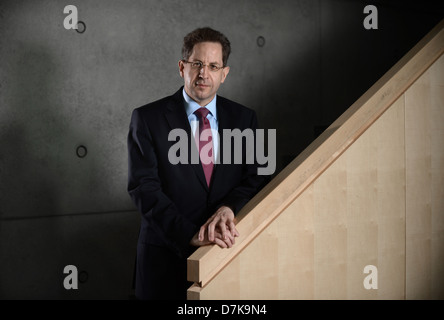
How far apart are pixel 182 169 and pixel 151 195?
19 centimetres

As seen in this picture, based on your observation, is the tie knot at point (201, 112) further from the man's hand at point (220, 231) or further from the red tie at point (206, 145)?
the man's hand at point (220, 231)

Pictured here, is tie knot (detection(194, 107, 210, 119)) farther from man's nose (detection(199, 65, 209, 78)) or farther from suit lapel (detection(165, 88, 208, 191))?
man's nose (detection(199, 65, 209, 78))

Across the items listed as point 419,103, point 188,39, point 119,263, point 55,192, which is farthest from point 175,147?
point 119,263

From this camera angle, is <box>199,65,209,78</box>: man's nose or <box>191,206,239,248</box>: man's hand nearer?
<box>191,206,239,248</box>: man's hand

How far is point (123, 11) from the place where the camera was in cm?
363

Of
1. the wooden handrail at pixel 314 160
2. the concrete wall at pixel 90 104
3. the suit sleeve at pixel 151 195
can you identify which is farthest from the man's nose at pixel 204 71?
the concrete wall at pixel 90 104

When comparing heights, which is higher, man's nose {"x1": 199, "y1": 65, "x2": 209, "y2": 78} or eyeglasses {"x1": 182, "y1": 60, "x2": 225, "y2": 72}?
eyeglasses {"x1": 182, "y1": 60, "x2": 225, "y2": 72}

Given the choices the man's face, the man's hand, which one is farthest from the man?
the man's hand

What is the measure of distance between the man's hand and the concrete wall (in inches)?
61.5

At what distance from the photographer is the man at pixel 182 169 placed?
2.10m

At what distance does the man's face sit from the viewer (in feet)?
6.95

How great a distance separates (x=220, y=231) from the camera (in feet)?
5.98

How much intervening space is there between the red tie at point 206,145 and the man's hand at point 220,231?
309mm

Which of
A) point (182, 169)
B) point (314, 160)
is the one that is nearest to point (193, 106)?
point (182, 169)
